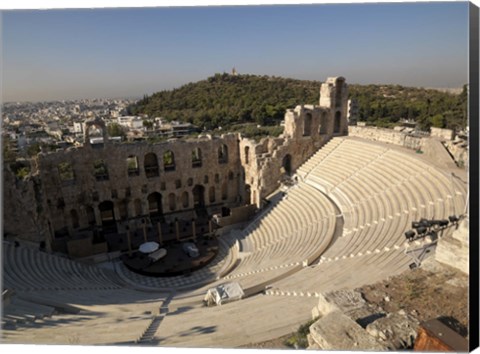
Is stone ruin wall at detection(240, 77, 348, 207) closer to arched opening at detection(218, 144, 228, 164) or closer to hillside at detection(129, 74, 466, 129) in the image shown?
arched opening at detection(218, 144, 228, 164)

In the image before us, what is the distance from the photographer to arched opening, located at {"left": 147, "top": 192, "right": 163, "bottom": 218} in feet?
77.2

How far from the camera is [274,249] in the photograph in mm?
16734

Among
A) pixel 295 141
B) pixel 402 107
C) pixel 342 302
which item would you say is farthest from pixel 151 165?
pixel 402 107

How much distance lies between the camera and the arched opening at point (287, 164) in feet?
77.7

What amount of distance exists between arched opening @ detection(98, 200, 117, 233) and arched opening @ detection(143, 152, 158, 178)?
3220 millimetres

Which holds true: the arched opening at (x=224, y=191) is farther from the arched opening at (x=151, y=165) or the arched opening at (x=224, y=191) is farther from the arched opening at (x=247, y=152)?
the arched opening at (x=151, y=165)

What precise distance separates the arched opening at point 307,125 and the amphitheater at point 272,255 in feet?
0.25

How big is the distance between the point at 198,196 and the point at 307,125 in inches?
367

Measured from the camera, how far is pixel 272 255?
1598cm

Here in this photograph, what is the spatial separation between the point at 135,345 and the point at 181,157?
53.8 ft

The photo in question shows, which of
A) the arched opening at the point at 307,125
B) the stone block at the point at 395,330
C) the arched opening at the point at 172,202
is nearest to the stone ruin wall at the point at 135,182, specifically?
the arched opening at the point at 172,202

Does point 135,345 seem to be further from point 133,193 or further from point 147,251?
point 133,193

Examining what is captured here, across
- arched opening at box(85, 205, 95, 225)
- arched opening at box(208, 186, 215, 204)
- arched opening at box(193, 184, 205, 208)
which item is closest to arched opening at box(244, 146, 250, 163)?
arched opening at box(208, 186, 215, 204)

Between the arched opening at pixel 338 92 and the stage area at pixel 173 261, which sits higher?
the arched opening at pixel 338 92
